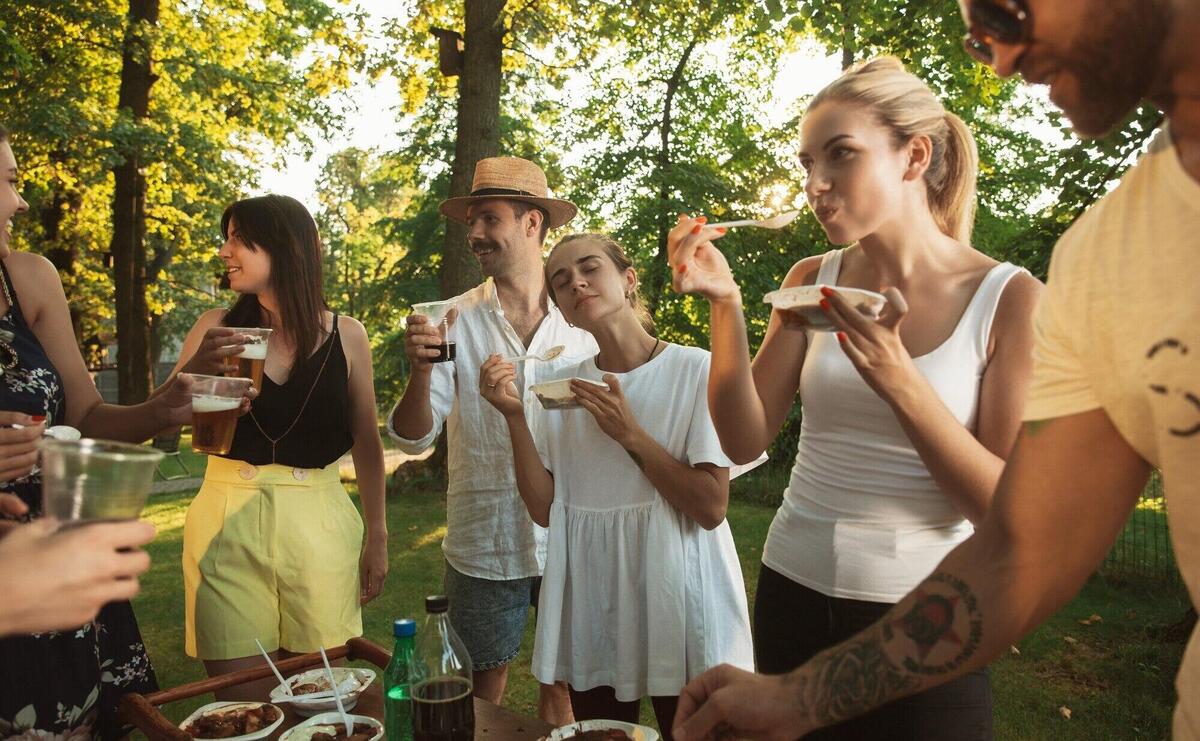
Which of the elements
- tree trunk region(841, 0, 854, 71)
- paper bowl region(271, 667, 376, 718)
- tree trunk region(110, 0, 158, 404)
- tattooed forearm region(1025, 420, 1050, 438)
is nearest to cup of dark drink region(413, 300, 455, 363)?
paper bowl region(271, 667, 376, 718)

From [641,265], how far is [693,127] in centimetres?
306

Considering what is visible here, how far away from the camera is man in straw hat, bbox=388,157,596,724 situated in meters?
3.64

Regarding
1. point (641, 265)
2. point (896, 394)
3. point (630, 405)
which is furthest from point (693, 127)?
point (896, 394)

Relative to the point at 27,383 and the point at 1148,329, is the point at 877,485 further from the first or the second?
the point at 27,383

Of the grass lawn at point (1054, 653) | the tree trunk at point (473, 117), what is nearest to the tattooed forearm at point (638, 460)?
the grass lawn at point (1054, 653)

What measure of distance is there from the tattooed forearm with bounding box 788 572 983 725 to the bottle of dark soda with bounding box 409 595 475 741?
0.91 meters

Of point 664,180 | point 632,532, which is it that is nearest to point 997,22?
point 632,532

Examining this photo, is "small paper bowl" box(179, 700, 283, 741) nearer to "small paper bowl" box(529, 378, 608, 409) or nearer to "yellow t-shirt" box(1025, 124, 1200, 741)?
"small paper bowl" box(529, 378, 608, 409)

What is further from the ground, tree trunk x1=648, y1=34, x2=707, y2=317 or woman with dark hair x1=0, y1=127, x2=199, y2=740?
tree trunk x1=648, y1=34, x2=707, y2=317

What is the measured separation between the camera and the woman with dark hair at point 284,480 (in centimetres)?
325

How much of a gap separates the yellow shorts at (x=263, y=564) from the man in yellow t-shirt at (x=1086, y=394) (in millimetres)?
2301

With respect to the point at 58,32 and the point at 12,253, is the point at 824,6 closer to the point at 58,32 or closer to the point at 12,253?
the point at 12,253

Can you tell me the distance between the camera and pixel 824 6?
6867mm

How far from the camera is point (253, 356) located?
3021mm
